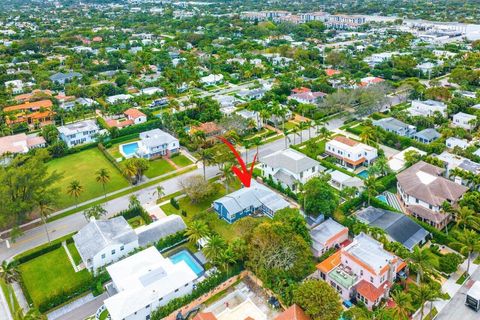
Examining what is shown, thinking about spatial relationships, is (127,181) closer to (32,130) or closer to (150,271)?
(150,271)

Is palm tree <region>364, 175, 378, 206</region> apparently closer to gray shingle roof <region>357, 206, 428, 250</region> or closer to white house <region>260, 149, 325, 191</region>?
gray shingle roof <region>357, 206, 428, 250</region>

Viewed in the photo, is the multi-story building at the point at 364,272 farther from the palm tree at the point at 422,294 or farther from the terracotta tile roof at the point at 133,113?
the terracotta tile roof at the point at 133,113

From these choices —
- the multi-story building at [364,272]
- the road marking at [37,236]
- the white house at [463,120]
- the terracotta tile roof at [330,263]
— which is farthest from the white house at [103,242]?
the white house at [463,120]

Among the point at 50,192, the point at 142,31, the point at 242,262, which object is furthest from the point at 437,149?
the point at 142,31

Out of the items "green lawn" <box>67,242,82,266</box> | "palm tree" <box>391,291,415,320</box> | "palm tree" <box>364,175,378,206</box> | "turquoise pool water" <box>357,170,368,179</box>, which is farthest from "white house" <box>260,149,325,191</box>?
"green lawn" <box>67,242,82,266</box>

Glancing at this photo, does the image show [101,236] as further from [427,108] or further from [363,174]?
[427,108]
